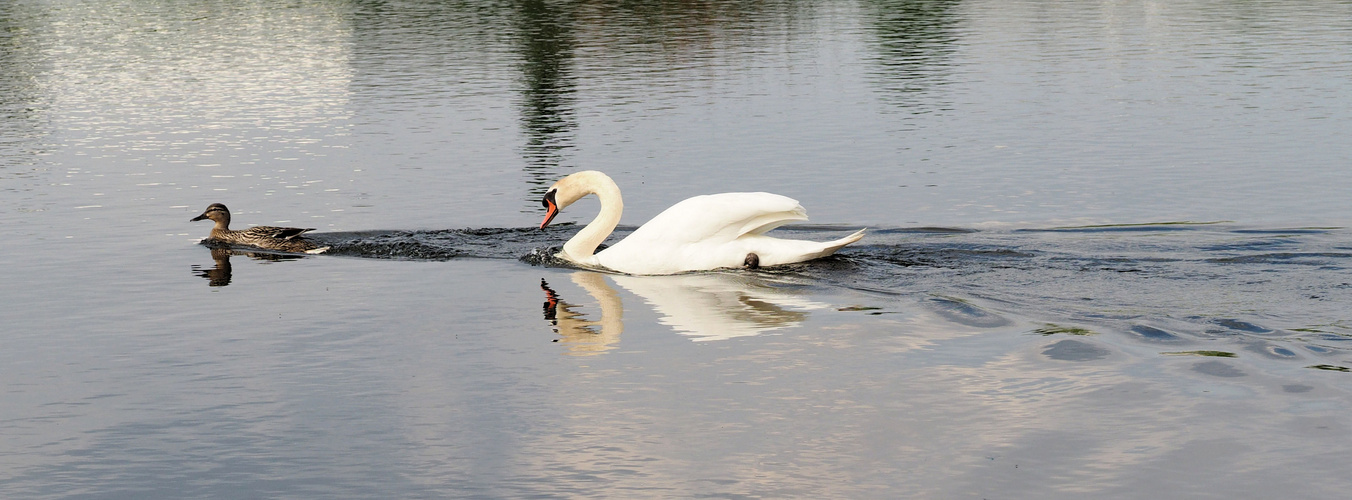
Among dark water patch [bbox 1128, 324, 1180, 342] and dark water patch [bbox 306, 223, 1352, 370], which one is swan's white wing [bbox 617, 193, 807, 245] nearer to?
dark water patch [bbox 306, 223, 1352, 370]

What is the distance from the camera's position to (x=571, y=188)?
1639 centimetres

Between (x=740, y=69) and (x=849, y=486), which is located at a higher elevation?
(x=740, y=69)

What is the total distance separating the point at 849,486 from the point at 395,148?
60.4 ft

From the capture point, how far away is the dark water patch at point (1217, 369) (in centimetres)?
1020

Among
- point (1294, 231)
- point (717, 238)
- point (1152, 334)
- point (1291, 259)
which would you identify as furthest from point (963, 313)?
point (1294, 231)

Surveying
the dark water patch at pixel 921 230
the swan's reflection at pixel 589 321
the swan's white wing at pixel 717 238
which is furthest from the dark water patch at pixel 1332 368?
the dark water patch at pixel 921 230

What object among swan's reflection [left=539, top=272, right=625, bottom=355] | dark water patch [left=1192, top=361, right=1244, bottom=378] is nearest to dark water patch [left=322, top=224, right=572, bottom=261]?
swan's reflection [left=539, top=272, right=625, bottom=355]

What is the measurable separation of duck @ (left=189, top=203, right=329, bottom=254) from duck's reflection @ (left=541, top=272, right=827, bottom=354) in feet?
11.2

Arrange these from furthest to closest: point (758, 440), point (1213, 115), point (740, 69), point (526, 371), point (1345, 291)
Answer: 1. point (740, 69)
2. point (1213, 115)
3. point (1345, 291)
4. point (526, 371)
5. point (758, 440)

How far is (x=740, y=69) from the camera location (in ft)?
129

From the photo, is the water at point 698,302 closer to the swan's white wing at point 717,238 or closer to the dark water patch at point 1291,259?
the dark water patch at point 1291,259

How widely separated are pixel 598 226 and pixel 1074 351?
626 centimetres

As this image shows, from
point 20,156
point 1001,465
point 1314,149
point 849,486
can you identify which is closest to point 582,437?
point 849,486

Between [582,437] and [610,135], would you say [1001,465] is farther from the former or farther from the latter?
[610,135]
